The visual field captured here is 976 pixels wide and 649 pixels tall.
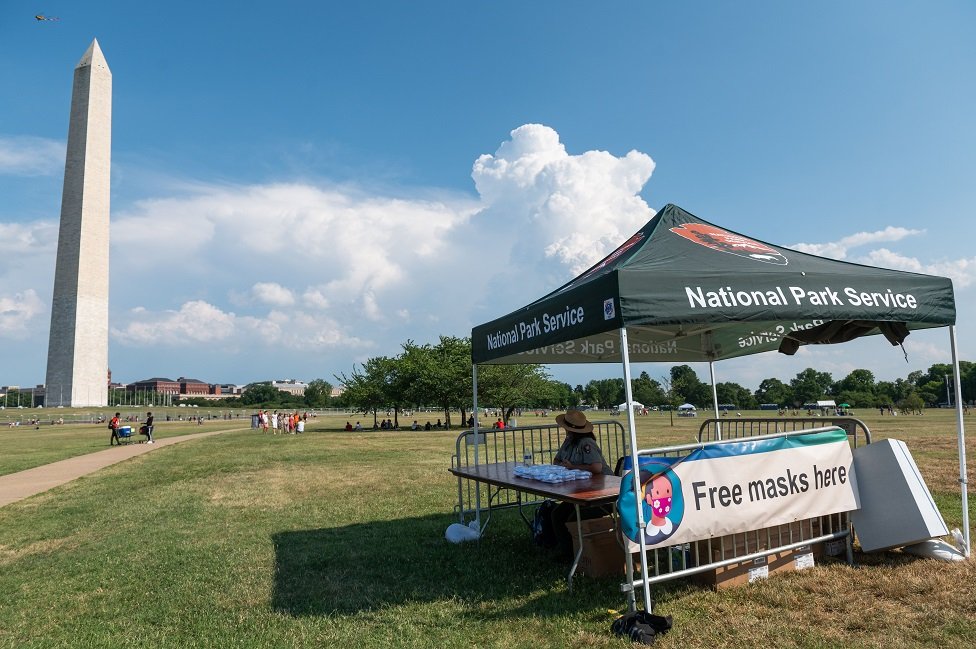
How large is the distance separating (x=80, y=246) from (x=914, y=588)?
79.5 m

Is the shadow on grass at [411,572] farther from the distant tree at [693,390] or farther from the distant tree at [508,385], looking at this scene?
Result: the distant tree at [693,390]

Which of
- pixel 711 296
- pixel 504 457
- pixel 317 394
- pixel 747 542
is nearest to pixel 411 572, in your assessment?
pixel 747 542

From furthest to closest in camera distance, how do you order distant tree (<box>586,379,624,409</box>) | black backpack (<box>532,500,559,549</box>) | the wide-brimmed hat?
1. distant tree (<box>586,379,624,409</box>)
2. the wide-brimmed hat
3. black backpack (<box>532,500,559,549</box>)

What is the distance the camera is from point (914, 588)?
536cm

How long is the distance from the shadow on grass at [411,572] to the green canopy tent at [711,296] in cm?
201

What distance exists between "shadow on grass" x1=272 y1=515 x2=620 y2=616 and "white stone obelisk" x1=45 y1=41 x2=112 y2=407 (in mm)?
72753

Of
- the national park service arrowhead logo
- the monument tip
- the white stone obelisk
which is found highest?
the monument tip

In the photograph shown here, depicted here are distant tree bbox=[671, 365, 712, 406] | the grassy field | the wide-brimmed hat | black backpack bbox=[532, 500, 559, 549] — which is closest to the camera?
the grassy field

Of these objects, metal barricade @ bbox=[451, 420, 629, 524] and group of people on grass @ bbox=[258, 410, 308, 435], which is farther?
group of people on grass @ bbox=[258, 410, 308, 435]

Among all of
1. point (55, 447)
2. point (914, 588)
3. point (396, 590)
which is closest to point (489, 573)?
point (396, 590)

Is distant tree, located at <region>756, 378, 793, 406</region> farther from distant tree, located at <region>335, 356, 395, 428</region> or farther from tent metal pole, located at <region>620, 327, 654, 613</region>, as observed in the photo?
tent metal pole, located at <region>620, 327, 654, 613</region>

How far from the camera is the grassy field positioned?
473 cm

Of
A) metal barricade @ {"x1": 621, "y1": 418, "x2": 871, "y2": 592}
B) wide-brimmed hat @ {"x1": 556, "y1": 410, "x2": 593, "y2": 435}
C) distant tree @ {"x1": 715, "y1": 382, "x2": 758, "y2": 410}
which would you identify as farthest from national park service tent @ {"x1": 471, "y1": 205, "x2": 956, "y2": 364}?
distant tree @ {"x1": 715, "y1": 382, "x2": 758, "y2": 410}

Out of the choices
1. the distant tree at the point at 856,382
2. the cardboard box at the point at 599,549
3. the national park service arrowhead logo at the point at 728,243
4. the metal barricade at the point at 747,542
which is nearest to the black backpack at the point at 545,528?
the cardboard box at the point at 599,549
